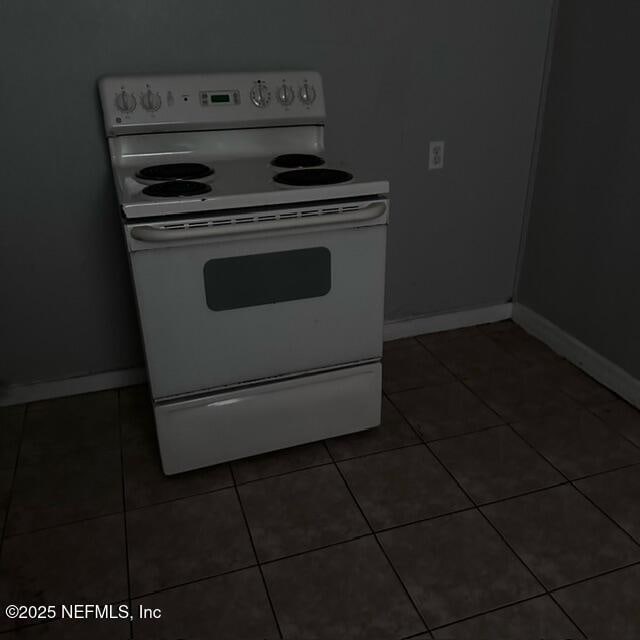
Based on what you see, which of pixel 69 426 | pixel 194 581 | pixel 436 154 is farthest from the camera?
pixel 436 154

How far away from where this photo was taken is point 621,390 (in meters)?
2.12

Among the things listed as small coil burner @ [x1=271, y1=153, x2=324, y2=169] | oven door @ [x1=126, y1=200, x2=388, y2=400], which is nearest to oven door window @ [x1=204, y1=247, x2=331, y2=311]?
oven door @ [x1=126, y1=200, x2=388, y2=400]

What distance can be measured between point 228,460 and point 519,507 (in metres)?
0.81

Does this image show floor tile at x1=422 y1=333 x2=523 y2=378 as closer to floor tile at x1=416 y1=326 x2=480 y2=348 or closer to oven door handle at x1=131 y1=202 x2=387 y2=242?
floor tile at x1=416 y1=326 x2=480 y2=348

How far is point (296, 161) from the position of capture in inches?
73.0

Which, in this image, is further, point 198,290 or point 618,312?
point 618,312

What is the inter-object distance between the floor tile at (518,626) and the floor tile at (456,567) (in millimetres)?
22

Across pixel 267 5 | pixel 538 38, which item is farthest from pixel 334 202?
pixel 538 38

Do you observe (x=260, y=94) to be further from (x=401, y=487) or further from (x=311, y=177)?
(x=401, y=487)

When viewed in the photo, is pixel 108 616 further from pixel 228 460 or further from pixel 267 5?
pixel 267 5

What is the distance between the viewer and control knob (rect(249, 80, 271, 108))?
189 centimetres

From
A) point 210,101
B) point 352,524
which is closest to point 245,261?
point 210,101

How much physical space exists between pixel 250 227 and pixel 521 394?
1211mm

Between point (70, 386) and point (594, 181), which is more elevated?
point (594, 181)
